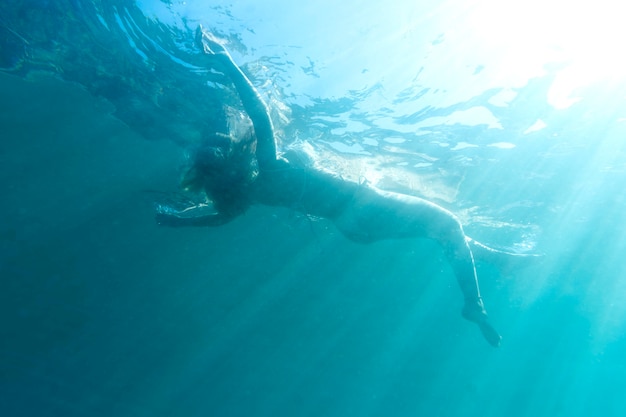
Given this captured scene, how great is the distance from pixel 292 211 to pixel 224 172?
4679mm

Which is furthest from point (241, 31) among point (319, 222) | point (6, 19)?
point (319, 222)

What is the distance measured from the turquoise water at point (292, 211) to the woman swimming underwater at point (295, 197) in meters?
2.65

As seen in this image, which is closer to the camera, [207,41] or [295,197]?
[295,197]

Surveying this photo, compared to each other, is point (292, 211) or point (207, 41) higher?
point (207, 41)

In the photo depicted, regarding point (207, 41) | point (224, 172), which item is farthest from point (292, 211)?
→ point (207, 41)

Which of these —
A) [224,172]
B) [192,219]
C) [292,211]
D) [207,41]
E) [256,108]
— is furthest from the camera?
[292,211]

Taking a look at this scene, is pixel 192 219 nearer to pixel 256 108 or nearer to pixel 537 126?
pixel 256 108

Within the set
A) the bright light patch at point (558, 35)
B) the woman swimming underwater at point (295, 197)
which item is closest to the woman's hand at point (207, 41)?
the woman swimming underwater at point (295, 197)

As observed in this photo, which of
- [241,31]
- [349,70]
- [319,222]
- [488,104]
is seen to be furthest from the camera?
[319,222]

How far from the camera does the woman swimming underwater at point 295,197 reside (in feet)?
21.2

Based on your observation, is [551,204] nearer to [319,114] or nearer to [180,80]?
[319,114]

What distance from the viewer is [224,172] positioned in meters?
6.64

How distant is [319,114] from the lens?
38.8 feet

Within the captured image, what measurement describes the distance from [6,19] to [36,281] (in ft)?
52.4
